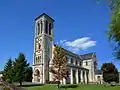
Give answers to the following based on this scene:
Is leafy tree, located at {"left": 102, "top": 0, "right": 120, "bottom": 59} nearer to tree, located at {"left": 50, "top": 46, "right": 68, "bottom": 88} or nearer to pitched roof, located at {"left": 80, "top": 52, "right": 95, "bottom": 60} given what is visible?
tree, located at {"left": 50, "top": 46, "right": 68, "bottom": 88}

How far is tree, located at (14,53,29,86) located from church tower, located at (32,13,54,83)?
19.7 metres

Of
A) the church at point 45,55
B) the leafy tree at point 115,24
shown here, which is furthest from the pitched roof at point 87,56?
the leafy tree at point 115,24

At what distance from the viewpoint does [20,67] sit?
2736 inches

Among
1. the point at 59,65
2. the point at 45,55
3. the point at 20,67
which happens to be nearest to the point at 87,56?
the point at 45,55

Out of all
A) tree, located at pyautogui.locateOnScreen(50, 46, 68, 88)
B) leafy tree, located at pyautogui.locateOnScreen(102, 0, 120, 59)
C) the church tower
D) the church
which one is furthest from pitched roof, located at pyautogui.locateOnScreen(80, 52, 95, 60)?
leafy tree, located at pyautogui.locateOnScreen(102, 0, 120, 59)

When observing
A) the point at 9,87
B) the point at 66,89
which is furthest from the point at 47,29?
the point at 9,87

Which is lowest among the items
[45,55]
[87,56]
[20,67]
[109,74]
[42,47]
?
[109,74]

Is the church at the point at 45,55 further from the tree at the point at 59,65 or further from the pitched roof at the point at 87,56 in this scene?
the tree at the point at 59,65

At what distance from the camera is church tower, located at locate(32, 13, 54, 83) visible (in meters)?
91.4

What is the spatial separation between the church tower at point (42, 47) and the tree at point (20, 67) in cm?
1972

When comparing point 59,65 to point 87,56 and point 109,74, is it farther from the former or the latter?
point 87,56

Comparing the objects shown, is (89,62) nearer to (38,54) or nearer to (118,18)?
(38,54)

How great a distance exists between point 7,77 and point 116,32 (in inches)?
2216

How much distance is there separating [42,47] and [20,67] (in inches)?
1001
